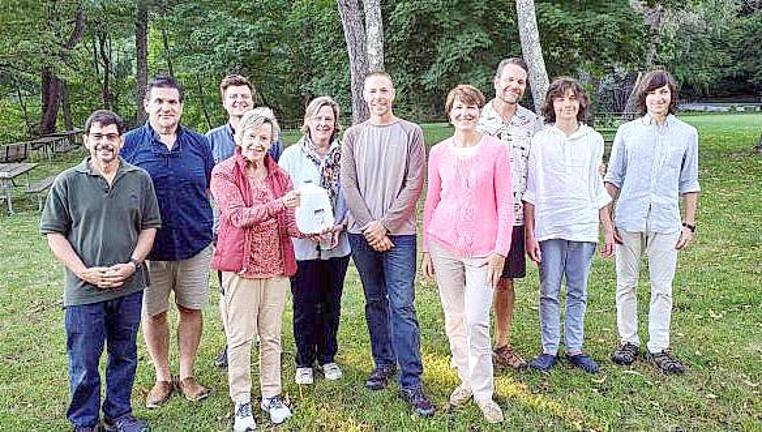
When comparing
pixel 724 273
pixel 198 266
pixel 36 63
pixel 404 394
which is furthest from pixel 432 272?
pixel 36 63

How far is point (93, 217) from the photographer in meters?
3.02

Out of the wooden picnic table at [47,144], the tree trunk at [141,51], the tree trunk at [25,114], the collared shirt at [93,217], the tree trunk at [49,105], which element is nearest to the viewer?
the collared shirt at [93,217]

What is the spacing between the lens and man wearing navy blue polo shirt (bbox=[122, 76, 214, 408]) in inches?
133

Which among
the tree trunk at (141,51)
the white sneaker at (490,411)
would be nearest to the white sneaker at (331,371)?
the white sneaker at (490,411)

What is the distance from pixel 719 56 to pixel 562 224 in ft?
125

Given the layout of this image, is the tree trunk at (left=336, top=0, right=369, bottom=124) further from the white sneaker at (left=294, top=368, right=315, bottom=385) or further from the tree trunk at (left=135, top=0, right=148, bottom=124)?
the tree trunk at (left=135, top=0, right=148, bottom=124)

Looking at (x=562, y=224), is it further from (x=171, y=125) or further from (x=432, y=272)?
(x=171, y=125)

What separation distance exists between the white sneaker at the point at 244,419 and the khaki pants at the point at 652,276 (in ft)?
7.19

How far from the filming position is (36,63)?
12.8 m

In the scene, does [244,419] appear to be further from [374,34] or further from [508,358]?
[374,34]

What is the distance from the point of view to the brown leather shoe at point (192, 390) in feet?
12.0

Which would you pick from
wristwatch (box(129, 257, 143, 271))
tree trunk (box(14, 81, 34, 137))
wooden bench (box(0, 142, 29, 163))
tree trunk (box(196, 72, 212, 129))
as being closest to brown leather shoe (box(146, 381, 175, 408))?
wristwatch (box(129, 257, 143, 271))

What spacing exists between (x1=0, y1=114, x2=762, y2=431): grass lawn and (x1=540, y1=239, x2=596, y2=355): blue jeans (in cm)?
20

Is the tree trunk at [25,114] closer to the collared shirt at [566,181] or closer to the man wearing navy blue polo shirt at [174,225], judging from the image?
the man wearing navy blue polo shirt at [174,225]
